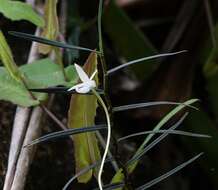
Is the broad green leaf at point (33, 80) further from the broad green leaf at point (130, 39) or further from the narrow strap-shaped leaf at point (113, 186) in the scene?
the broad green leaf at point (130, 39)

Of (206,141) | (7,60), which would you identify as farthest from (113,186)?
(206,141)

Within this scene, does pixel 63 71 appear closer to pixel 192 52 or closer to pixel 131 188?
pixel 131 188

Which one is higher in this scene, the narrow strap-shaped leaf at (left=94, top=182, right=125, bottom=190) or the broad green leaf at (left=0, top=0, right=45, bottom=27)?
the broad green leaf at (left=0, top=0, right=45, bottom=27)

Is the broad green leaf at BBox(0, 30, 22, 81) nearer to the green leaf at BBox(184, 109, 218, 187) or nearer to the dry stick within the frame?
the dry stick

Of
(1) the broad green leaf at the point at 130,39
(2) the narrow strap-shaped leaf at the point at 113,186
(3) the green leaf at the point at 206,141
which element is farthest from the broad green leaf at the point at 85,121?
(1) the broad green leaf at the point at 130,39

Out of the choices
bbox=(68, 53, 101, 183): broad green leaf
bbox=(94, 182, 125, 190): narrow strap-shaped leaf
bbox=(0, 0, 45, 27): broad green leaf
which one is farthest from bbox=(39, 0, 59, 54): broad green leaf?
bbox=(94, 182, 125, 190): narrow strap-shaped leaf
